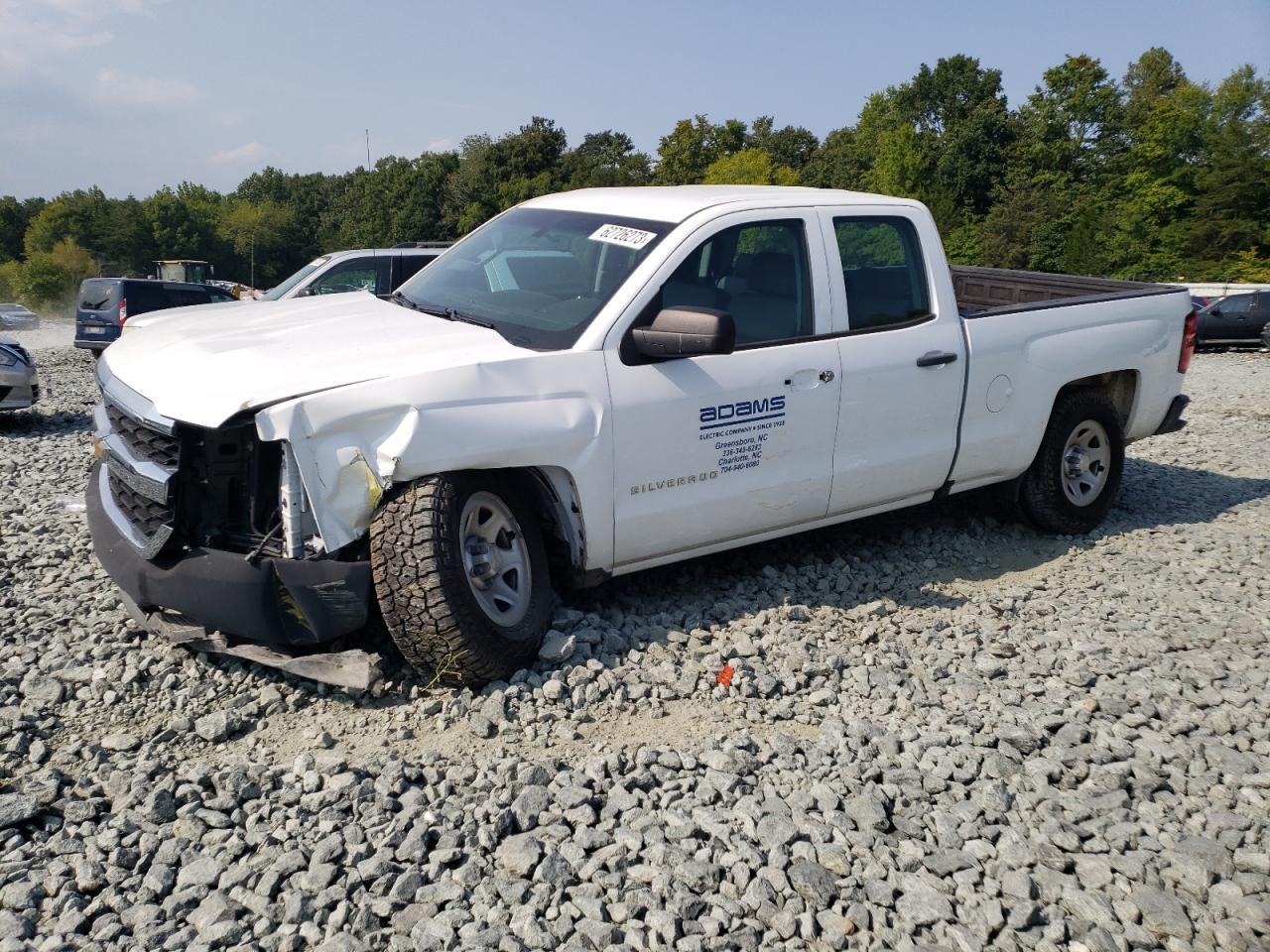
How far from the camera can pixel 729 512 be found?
16.5ft

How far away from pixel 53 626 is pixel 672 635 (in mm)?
2805

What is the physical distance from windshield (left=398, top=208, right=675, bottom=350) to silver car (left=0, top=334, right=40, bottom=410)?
7.18 metres

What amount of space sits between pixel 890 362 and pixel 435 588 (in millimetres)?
2717

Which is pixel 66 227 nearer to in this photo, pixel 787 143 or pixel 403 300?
pixel 787 143

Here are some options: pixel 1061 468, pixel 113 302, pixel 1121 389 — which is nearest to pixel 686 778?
pixel 1061 468

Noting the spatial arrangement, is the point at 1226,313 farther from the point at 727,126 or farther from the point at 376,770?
the point at 727,126

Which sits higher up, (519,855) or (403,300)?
(403,300)

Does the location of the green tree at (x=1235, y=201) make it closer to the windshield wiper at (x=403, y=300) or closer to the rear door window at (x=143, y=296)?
the rear door window at (x=143, y=296)

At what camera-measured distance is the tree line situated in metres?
50.6

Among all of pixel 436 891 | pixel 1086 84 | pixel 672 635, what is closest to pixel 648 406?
pixel 672 635

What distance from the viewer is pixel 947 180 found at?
63.3m

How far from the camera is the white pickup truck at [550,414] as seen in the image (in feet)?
13.1

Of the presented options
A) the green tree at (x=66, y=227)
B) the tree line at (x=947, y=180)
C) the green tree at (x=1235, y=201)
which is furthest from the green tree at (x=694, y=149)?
the green tree at (x=66, y=227)

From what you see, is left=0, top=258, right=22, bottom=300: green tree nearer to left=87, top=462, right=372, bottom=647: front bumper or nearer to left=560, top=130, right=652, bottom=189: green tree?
left=560, top=130, right=652, bottom=189: green tree
